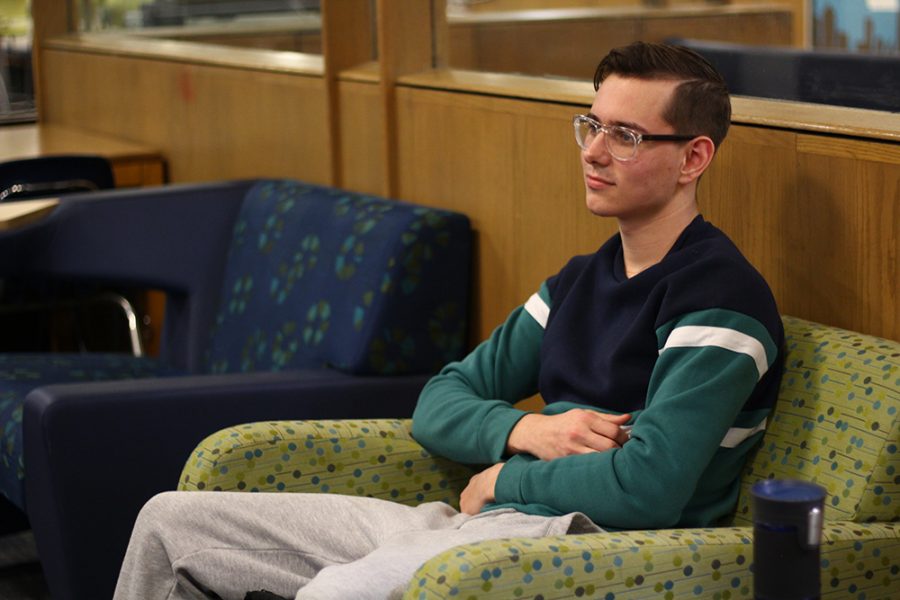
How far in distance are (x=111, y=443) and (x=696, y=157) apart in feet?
4.14

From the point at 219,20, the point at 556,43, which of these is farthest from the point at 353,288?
the point at 219,20

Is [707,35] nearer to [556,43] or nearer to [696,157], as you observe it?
[556,43]

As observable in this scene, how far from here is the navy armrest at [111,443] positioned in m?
2.58

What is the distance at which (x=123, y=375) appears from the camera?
3.32 metres

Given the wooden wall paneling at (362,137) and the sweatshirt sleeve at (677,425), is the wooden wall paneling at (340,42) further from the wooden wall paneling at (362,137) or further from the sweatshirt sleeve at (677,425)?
the sweatshirt sleeve at (677,425)

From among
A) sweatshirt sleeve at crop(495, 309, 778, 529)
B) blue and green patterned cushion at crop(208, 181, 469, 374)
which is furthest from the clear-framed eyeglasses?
blue and green patterned cushion at crop(208, 181, 469, 374)

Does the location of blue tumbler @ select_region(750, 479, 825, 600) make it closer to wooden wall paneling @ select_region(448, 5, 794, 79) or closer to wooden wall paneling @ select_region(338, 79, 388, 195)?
wooden wall paneling @ select_region(338, 79, 388, 195)

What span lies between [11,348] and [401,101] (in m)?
2.05

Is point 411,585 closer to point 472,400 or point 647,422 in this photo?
point 647,422

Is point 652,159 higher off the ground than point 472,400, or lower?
higher

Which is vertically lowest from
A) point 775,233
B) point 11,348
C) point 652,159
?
point 11,348

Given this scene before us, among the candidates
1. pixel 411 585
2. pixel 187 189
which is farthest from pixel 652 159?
pixel 187 189

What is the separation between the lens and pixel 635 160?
195 cm

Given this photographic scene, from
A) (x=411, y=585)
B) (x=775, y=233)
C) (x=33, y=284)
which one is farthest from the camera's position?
(x=33, y=284)
